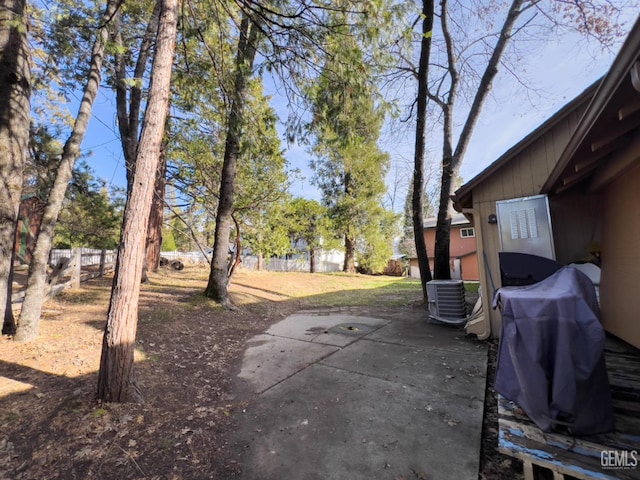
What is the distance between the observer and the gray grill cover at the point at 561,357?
197cm

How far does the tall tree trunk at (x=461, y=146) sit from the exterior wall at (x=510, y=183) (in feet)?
6.14

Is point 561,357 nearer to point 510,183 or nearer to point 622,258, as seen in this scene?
point 622,258

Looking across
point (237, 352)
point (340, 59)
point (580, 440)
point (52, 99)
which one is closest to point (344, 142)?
point (340, 59)

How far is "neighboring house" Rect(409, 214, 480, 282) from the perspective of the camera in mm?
18219

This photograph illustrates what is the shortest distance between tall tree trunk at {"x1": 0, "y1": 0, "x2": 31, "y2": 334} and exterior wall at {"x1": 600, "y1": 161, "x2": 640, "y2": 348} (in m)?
7.61

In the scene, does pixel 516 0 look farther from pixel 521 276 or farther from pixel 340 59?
pixel 521 276

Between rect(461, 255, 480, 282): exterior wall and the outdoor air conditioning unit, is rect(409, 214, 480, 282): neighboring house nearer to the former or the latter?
rect(461, 255, 480, 282): exterior wall

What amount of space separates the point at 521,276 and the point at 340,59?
4.25 meters

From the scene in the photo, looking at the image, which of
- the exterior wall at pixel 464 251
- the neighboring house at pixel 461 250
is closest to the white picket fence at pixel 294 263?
the neighboring house at pixel 461 250

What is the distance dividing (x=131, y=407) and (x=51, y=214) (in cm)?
331

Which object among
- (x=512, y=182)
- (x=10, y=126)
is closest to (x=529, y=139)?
(x=512, y=182)

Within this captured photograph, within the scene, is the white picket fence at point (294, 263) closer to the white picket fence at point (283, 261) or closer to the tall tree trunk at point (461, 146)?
the white picket fence at point (283, 261)

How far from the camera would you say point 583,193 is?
4688 millimetres

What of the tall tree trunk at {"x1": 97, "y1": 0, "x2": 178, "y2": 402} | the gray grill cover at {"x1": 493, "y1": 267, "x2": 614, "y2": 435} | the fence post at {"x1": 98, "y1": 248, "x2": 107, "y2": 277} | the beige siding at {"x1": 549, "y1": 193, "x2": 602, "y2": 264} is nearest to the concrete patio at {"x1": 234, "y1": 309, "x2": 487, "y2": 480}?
the gray grill cover at {"x1": 493, "y1": 267, "x2": 614, "y2": 435}
